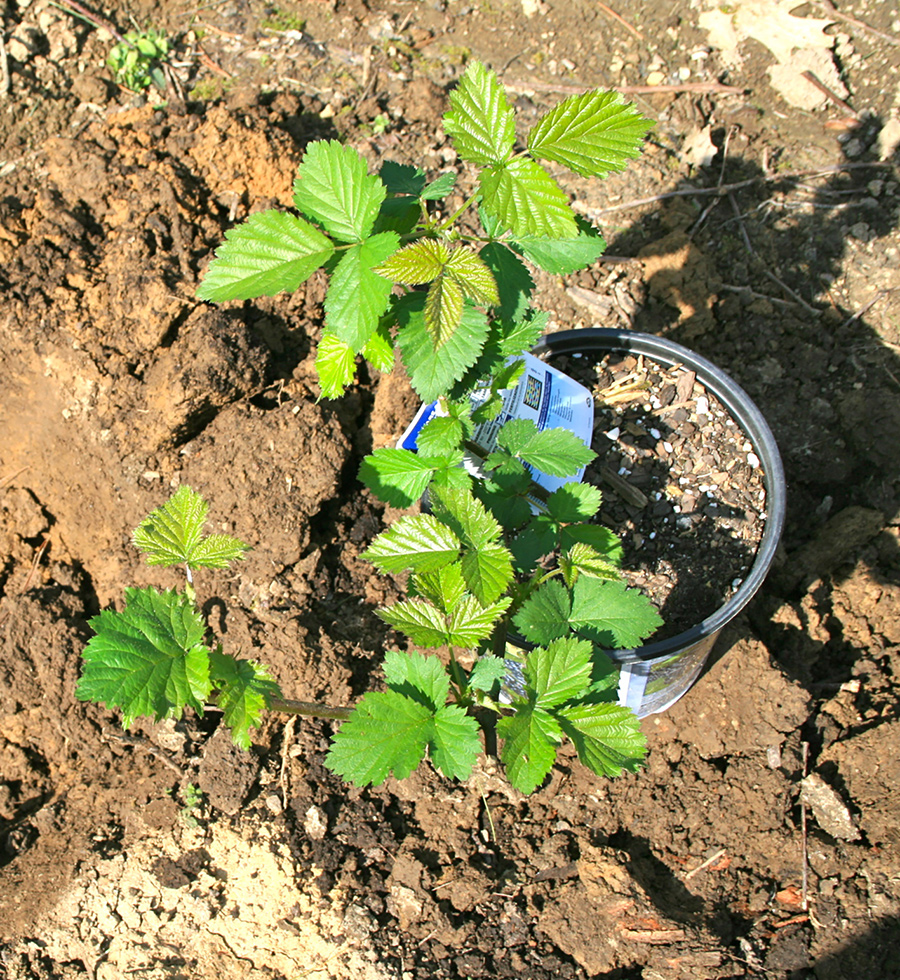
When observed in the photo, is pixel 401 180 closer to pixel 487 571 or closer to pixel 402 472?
pixel 402 472

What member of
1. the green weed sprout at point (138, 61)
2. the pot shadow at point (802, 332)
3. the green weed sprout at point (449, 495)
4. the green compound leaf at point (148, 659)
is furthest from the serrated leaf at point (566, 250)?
the green weed sprout at point (138, 61)

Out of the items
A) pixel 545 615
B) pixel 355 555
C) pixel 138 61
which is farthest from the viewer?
pixel 138 61

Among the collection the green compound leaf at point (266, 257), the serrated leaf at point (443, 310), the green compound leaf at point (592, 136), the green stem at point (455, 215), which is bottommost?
the serrated leaf at point (443, 310)

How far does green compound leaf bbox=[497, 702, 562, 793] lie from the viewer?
1.44 m

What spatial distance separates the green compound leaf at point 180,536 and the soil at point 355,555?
579 millimetres

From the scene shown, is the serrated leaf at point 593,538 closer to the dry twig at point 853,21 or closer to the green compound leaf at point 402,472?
the green compound leaf at point 402,472

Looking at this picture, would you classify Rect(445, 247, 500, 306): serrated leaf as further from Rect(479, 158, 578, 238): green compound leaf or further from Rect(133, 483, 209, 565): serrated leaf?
Rect(133, 483, 209, 565): serrated leaf

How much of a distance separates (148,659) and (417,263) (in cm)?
83

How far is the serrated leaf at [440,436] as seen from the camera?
1.59 m

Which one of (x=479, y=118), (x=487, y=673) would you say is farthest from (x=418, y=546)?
(x=479, y=118)

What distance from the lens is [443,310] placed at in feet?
4.29

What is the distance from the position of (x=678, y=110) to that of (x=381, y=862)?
109 inches

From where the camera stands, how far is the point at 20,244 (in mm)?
2438

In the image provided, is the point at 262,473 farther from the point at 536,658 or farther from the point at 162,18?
the point at 162,18
